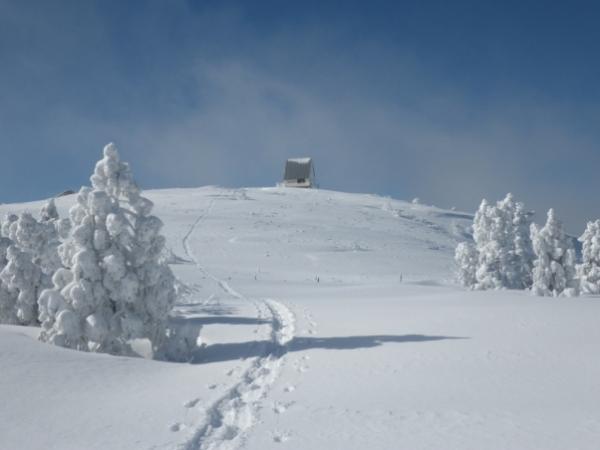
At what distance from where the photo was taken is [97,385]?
12.0 m

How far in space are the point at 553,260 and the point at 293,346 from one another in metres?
30.0

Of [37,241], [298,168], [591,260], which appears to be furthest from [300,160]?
[37,241]

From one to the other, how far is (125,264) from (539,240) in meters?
33.4

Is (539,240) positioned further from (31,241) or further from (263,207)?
(263,207)

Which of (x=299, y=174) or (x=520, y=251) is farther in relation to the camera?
(x=299, y=174)

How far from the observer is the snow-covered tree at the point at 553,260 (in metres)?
40.4

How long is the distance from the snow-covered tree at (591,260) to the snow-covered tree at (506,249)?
5249 mm

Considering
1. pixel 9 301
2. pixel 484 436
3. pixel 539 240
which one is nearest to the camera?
pixel 484 436

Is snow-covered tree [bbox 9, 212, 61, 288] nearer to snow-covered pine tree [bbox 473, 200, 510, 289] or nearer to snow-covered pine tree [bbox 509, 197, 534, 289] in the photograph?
snow-covered pine tree [bbox 473, 200, 510, 289]

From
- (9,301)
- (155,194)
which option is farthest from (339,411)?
(155,194)

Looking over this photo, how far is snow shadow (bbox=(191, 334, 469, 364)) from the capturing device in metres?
17.8

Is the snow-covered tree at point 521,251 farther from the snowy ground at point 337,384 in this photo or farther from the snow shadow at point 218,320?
the snow shadow at point 218,320

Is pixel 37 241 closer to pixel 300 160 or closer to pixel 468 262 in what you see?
pixel 468 262

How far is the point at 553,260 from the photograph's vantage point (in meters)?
41.1
